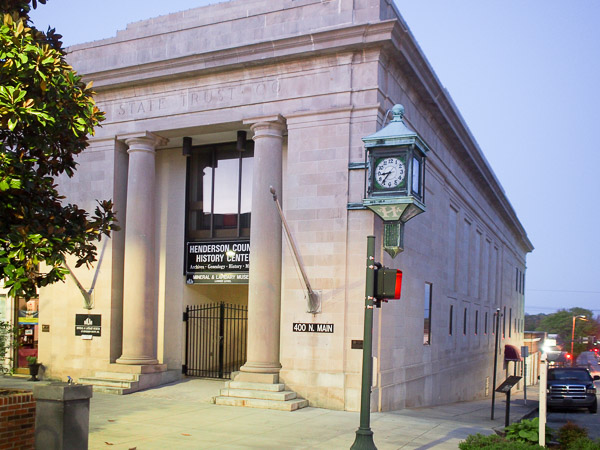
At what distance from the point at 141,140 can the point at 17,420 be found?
1173 cm

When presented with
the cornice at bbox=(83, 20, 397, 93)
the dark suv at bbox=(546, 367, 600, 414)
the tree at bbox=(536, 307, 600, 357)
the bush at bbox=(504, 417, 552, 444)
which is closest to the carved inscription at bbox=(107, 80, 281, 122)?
the cornice at bbox=(83, 20, 397, 93)

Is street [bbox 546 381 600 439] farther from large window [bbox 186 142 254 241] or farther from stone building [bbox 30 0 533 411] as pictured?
large window [bbox 186 142 254 241]

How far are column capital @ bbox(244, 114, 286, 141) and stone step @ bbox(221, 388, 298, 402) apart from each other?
6752mm

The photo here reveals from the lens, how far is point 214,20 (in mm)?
18875

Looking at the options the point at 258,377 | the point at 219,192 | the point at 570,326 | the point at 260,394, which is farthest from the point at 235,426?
the point at 570,326

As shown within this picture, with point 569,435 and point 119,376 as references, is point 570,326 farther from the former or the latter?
point 569,435

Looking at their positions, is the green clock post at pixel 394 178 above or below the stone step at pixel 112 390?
above

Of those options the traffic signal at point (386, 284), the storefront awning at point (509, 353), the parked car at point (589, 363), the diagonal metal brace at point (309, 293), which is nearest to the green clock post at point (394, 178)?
the traffic signal at point (386, 284)

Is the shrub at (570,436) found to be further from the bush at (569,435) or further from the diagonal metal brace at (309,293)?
the diagonal metal brace at (309,293)

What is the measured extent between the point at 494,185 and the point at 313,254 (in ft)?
76.3

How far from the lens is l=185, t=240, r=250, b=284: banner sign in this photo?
19578 millimetres

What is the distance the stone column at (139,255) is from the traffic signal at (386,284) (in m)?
10.6

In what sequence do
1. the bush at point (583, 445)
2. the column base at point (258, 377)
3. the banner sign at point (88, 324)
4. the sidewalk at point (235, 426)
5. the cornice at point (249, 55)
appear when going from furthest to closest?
the banner sign at point (88, 324) < the column base at point (258, 377) < the cornice at point (249, 55) < the sidewalk at point (235, 426) < the bush at point (583, 445)

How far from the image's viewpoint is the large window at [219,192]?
19.9m
